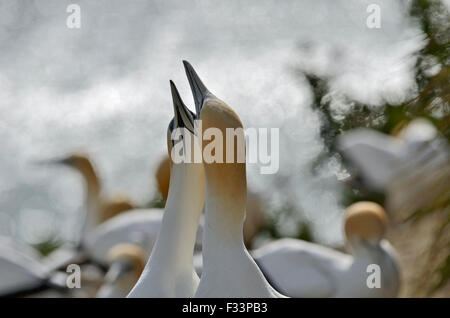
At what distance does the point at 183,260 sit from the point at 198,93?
1.42ft

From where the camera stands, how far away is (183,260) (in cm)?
242

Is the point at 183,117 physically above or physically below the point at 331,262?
below

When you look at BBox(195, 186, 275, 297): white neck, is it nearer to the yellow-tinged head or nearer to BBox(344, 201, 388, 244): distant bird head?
the yellow-tinged head

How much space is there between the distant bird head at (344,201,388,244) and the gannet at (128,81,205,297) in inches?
77.4

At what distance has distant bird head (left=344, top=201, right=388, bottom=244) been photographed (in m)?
4.42

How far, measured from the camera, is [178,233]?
2455 mm

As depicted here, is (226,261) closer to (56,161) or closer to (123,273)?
(123,273)

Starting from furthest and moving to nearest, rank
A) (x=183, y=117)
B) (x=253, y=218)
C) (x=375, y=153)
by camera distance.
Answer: (x=375, y=153) → (x=253, y=218) → (x=183, y=117)

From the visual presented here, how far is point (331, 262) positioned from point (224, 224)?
2.28 metres

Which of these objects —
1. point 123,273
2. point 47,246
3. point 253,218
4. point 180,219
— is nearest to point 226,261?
point 180,219

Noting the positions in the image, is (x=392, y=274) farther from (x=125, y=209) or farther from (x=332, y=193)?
(x=125, y=209)

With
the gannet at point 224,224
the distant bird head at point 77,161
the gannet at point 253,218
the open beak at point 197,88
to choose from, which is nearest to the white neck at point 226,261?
the gannet at point 224,224

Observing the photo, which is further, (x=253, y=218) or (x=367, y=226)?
(x=253, y=218)

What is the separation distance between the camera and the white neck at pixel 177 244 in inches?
92.9
